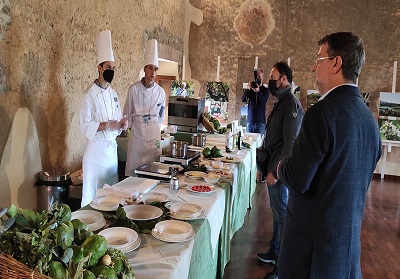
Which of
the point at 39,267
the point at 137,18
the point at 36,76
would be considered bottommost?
the point at 39,267

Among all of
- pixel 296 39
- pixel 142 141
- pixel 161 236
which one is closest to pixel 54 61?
pixel 142 141

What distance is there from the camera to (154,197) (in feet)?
6.27

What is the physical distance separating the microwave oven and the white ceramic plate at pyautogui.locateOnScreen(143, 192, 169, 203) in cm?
253

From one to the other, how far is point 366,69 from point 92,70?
17.6ft

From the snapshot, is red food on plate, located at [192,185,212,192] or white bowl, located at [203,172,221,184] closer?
red food on plate, located at [192,185,212,192]

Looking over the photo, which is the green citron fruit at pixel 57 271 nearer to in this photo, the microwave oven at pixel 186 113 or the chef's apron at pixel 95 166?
the chef's apron at pixel 95 166

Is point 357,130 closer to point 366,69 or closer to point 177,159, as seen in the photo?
point 177,159

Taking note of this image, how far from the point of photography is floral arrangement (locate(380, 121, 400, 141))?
21.9 feet

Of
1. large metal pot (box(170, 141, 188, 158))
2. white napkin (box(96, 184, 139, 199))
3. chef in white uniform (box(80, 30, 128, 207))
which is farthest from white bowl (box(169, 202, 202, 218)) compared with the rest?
chef in white uniform (box(80, 30, 128, 207))

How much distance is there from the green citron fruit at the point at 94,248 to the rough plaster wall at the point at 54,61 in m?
2.01

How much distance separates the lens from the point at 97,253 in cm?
→ 101

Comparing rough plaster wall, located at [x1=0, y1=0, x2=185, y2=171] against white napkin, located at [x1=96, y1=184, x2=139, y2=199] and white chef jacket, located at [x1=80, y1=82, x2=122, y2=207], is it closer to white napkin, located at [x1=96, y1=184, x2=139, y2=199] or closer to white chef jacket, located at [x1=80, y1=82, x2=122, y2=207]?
white chef jacket, located at [x1=80, y1=82, x2=122, y2=207]

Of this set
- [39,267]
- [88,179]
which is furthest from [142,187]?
[39,267]

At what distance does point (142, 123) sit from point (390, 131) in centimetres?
537
